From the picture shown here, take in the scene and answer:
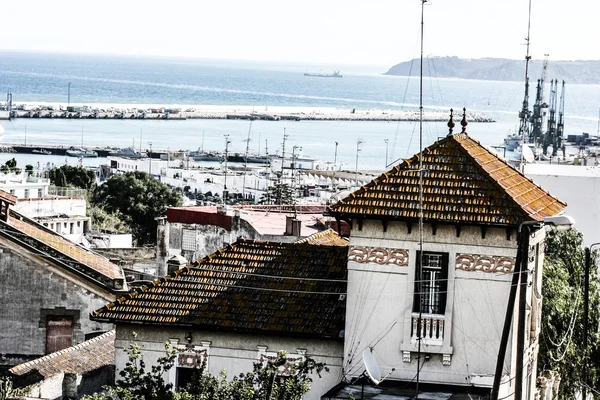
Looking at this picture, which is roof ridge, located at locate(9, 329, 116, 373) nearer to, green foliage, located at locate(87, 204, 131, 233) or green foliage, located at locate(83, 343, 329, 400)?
green foliage, located at locate(83, 343, 329, 400)

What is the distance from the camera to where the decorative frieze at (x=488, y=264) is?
2466cm

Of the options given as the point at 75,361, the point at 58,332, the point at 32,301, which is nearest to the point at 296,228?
the point at 58,332

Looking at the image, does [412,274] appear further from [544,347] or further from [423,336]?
[544,347]

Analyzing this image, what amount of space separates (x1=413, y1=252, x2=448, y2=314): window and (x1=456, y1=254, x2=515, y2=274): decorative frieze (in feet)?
0.99

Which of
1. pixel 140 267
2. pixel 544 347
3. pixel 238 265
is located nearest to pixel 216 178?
pixel 140 267

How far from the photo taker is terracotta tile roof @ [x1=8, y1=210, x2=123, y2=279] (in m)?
35.9

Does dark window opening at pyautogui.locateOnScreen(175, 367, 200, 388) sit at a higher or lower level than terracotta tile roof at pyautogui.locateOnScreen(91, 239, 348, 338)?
lower

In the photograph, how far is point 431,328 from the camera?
24891 millimetres

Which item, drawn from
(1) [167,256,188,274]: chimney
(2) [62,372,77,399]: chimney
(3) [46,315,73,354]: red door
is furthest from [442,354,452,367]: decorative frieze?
(1) [167,256,188,274]: chimney

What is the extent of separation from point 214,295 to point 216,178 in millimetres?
120462

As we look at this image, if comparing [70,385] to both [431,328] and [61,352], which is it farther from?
[431,328]

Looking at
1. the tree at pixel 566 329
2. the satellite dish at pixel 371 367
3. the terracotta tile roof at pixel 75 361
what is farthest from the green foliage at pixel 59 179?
the satellite dish at pixel 371 367

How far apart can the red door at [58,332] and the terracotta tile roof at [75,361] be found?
2391 millimetres

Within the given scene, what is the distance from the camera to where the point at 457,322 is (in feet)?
81.4
